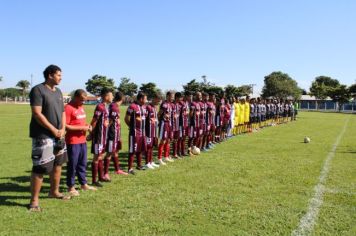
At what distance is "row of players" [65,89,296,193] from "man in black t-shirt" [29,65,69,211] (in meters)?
0.91

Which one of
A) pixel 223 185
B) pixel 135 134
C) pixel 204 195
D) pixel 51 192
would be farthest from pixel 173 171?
pixel 51 192

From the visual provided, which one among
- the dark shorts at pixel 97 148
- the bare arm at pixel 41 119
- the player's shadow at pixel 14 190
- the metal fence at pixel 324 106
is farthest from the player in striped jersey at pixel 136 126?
the metal fence at pixel 324 106

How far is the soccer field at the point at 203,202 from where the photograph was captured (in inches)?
207

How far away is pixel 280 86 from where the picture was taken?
10106 cm

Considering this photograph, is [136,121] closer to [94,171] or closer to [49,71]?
[94,171]

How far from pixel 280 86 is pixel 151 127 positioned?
9553cm

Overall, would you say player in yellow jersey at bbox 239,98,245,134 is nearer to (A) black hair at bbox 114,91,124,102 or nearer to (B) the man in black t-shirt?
(A) black hair at bbox 114,91,124,102

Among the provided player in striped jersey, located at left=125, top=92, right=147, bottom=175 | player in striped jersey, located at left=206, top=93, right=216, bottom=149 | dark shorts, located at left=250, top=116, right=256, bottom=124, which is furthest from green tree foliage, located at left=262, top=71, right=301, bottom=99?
player in striped jersey, located at left=125, top=92, right=147, bottom=175

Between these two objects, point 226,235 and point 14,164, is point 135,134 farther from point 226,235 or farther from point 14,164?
point 226,235

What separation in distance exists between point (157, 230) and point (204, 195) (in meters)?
1.95

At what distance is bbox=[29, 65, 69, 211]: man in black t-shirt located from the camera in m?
5.82

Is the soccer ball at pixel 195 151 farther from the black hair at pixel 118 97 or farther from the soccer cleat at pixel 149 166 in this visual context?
the black hair at pixel 118 97

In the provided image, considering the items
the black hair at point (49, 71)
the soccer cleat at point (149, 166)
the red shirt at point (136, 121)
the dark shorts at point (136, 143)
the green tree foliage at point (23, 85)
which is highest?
the green tree foliage at point (23, 85)

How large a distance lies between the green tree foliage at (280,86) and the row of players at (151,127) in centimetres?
8628
